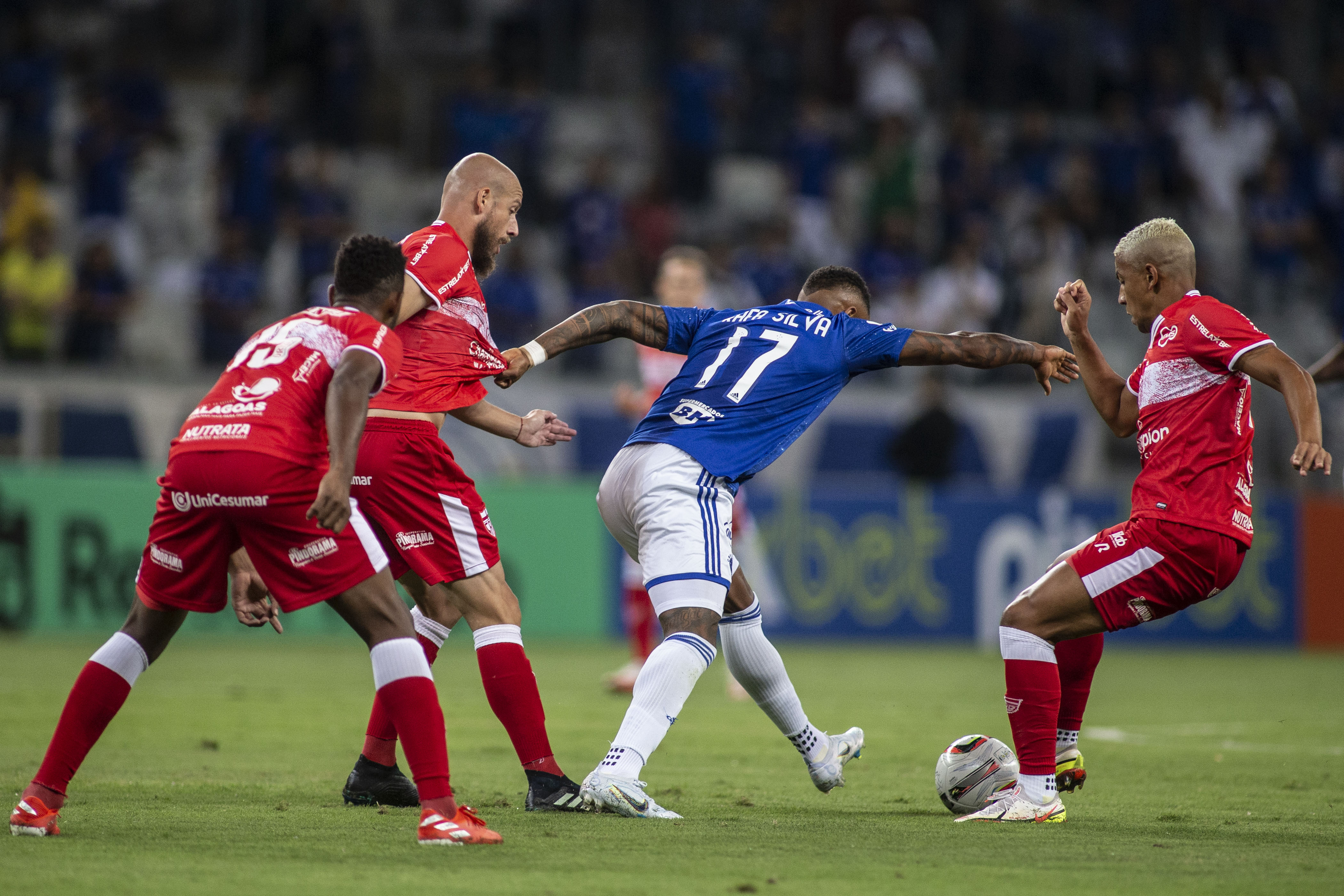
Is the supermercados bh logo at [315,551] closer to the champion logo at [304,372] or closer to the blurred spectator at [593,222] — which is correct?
the champion logo at [304,372]

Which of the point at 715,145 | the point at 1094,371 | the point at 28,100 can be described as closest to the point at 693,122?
the point at 715,145

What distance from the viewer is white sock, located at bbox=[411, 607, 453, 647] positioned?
655cm

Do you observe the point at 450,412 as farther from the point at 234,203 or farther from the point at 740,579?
the point at 234,203

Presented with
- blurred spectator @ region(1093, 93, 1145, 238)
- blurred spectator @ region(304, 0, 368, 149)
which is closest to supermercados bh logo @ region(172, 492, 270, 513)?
blurred spectator @ region(304, 0, 368, 149)

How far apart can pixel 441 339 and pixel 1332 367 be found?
14.0ft

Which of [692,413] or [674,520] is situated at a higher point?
[692,413]

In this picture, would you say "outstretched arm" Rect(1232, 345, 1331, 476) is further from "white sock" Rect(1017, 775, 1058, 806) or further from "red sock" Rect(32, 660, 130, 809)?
"red sock" Rect(32, 660, 130, 809)

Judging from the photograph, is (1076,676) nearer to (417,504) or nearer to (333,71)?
(417,504)

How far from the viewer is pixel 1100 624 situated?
6145 millimetres

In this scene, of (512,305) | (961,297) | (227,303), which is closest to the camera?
(227,303)

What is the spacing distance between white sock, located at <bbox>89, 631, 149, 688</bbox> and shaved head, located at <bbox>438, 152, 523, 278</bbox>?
2050mm

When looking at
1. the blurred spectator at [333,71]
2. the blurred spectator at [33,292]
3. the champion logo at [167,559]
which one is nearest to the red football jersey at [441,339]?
the champion logo at [167,559]

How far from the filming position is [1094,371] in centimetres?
655

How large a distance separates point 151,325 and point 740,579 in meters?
11.8
